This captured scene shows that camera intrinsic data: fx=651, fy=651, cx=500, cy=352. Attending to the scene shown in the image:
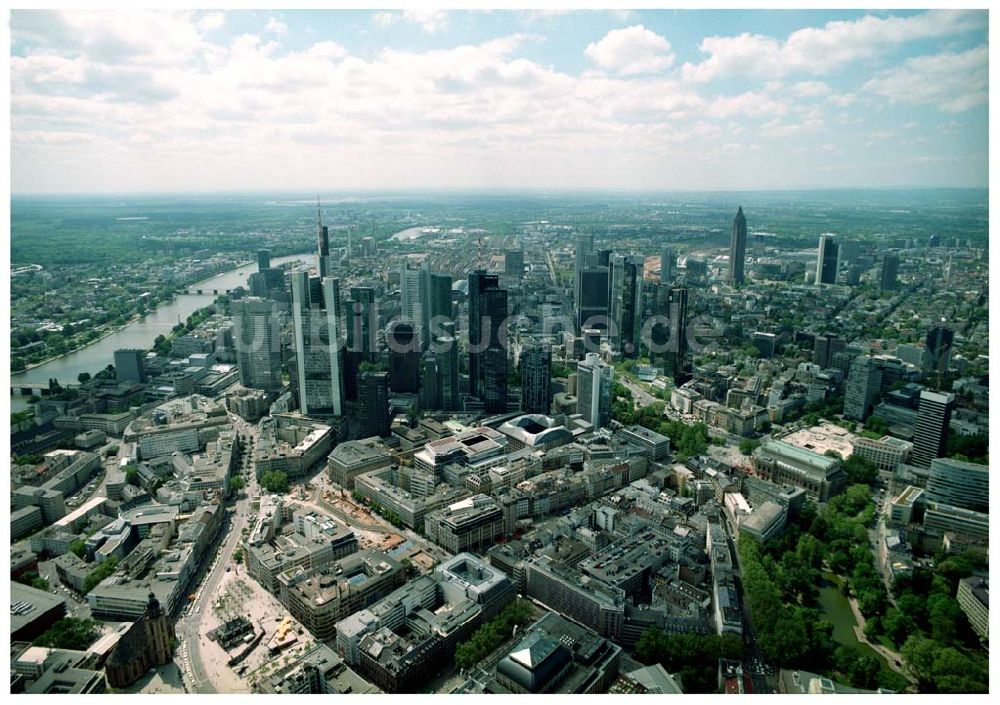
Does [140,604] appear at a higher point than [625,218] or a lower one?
lower

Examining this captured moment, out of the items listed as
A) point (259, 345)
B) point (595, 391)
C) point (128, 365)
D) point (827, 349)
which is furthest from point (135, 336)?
point (827, 349)

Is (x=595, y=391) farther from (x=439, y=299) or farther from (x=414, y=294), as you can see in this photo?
(x=414, y=294)

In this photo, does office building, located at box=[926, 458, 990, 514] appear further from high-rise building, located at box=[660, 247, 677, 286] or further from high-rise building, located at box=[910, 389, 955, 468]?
high-rise building, located at box=[660, 247, 677, 286]

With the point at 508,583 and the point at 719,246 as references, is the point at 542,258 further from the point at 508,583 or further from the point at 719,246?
the point at 508,583

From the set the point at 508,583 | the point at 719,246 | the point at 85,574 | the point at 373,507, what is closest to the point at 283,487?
the point at 373,507

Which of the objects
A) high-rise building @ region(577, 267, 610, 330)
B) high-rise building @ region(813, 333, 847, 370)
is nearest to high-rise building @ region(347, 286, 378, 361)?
high-rise building @ region(577, 267, 610, 330)

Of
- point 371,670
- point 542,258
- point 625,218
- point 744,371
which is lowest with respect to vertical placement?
point 371,670

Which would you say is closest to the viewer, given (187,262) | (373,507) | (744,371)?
(373,507)
